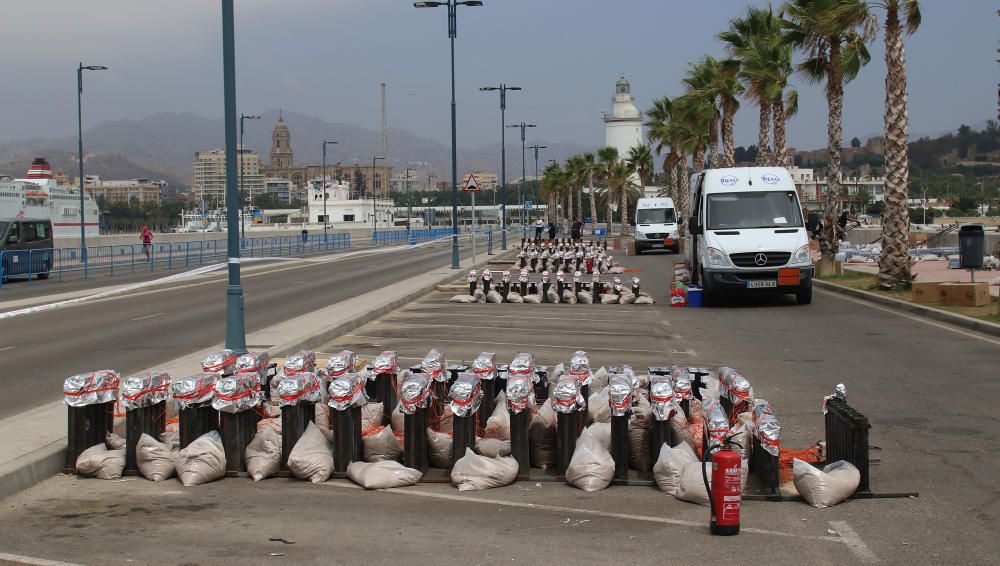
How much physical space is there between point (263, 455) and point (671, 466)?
3.02m

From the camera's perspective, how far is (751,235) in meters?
22.2

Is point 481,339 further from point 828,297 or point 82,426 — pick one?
point 828,297

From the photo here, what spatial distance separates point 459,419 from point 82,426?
2.94 m

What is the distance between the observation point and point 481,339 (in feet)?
54.1

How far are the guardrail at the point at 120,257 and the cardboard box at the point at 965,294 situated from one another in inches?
1090

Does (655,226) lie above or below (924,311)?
above

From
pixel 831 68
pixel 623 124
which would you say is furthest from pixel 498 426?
pixel 623 124

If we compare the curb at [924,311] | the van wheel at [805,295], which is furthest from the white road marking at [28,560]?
the van wheel at [805,295]

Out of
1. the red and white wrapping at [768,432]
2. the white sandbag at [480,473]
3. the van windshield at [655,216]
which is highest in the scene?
the van windshield at [655,216]

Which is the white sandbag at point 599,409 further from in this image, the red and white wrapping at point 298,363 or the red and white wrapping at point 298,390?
the red and white wrapping at point 298,363

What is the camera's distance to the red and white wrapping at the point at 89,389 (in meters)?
7.80

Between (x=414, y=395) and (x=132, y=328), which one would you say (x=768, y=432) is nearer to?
(x=414, y=395)

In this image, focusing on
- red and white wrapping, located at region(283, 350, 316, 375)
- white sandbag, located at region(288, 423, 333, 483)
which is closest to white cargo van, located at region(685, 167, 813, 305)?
red and white wrapping, located at region(283, 350, 316, 375)

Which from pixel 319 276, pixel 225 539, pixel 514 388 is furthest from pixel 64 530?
pixel 319 276
